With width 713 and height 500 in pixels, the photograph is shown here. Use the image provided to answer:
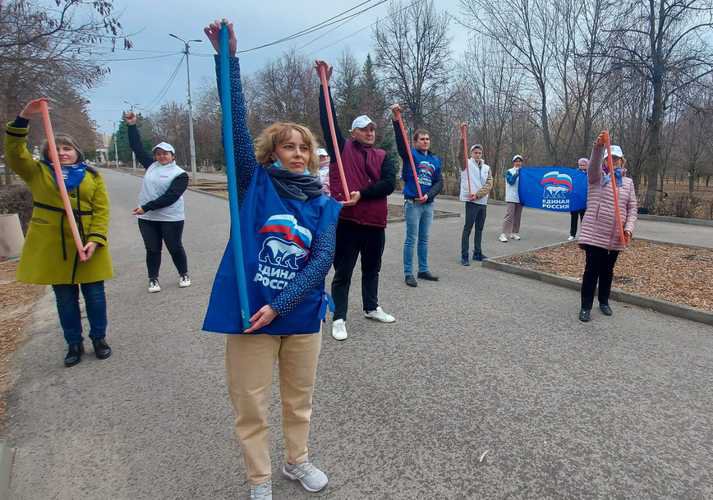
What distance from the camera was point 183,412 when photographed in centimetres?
301

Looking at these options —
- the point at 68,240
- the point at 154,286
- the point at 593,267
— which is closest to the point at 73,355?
the point at 68,240

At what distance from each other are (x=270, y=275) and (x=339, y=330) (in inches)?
91.2

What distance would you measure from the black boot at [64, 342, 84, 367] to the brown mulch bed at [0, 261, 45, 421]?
0.41m

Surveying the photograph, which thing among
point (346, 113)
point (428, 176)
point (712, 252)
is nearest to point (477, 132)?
point (346, 113)

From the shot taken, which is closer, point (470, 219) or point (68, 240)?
point (68, 240)

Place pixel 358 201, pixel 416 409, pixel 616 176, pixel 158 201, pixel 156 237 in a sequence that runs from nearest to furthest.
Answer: pixel 416 409
pixel 358 201
pixel 616 176
pixel 158 201
pixel 156 237

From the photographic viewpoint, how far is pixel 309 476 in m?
2.29

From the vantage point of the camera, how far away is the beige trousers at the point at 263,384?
2.03 metres

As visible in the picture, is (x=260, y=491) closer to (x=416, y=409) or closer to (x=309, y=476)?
(x=309, y=476)

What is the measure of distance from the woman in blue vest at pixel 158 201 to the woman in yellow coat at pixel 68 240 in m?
1.54

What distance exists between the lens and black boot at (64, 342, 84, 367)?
3.73 metres

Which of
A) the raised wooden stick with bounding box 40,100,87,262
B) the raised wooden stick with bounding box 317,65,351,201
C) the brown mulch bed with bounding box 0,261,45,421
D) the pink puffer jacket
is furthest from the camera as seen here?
the pink puffer jacket

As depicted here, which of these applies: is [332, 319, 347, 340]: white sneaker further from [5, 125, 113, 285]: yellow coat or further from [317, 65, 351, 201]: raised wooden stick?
[5, 125, 113, 285]: yellow coat

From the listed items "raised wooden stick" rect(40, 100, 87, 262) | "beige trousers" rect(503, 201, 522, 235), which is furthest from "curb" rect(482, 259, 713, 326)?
"raised wooden stick" rect(40, 100, 87, 262)
